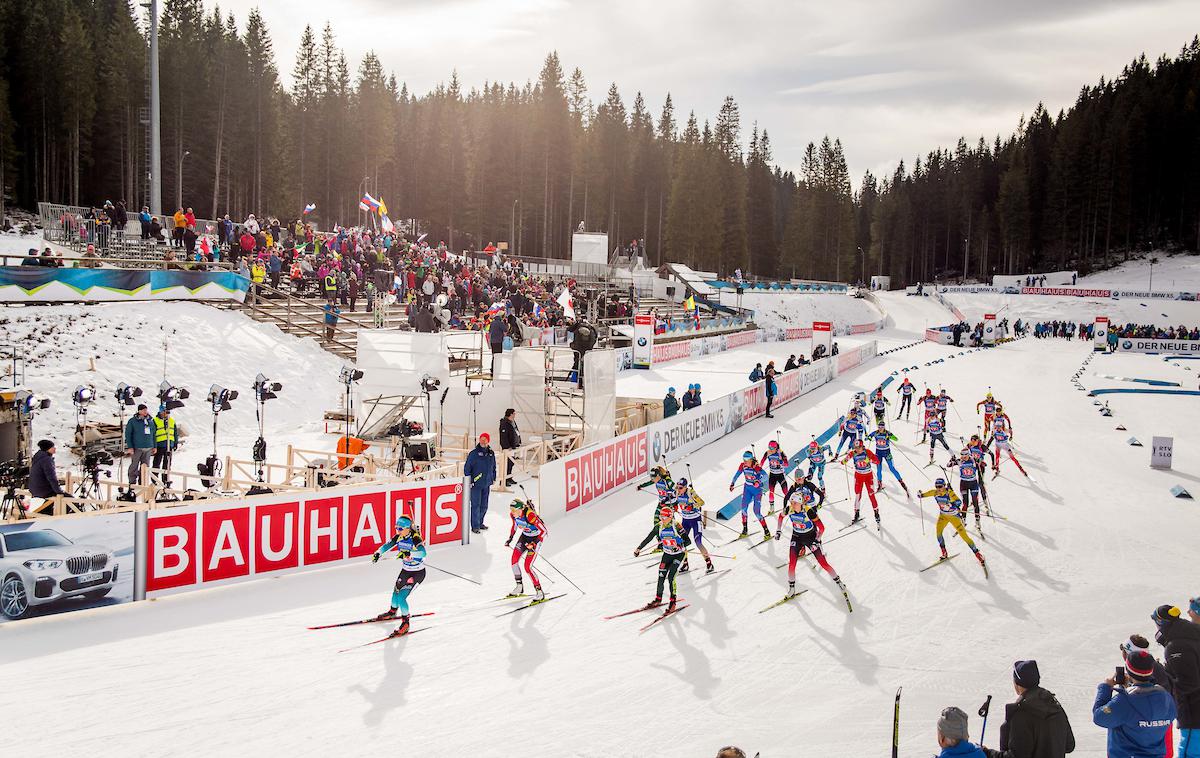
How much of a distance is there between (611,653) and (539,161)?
7372 cm

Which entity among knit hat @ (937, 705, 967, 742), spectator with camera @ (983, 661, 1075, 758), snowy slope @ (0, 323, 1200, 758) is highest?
knit hat @ (937, 705, 967, 742)

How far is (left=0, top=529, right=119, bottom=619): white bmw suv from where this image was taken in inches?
405

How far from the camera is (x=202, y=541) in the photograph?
39.2 feet

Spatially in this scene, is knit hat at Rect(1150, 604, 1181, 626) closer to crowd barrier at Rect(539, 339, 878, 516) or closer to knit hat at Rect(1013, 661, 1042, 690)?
knit hat at Rect(1013, 661, 1042, 690)

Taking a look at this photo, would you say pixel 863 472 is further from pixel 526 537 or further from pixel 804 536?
pixel 526 537

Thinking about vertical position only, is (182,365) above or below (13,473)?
above

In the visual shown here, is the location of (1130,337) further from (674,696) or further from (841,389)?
(674,696)

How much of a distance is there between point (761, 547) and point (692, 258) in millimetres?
75126

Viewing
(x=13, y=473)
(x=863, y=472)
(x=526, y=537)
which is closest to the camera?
(x=526, y=537)

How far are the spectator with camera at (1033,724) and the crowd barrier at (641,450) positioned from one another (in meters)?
10.8

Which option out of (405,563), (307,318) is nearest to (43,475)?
(405,563)

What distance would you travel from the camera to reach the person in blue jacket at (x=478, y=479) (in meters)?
15.6

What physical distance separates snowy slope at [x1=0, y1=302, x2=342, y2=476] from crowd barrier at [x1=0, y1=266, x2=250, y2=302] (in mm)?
314

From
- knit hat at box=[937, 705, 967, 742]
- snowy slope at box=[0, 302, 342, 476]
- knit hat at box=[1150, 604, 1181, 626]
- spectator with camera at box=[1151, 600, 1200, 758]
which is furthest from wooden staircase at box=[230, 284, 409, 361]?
knit hat at box=[937, 705, 967, 742]
